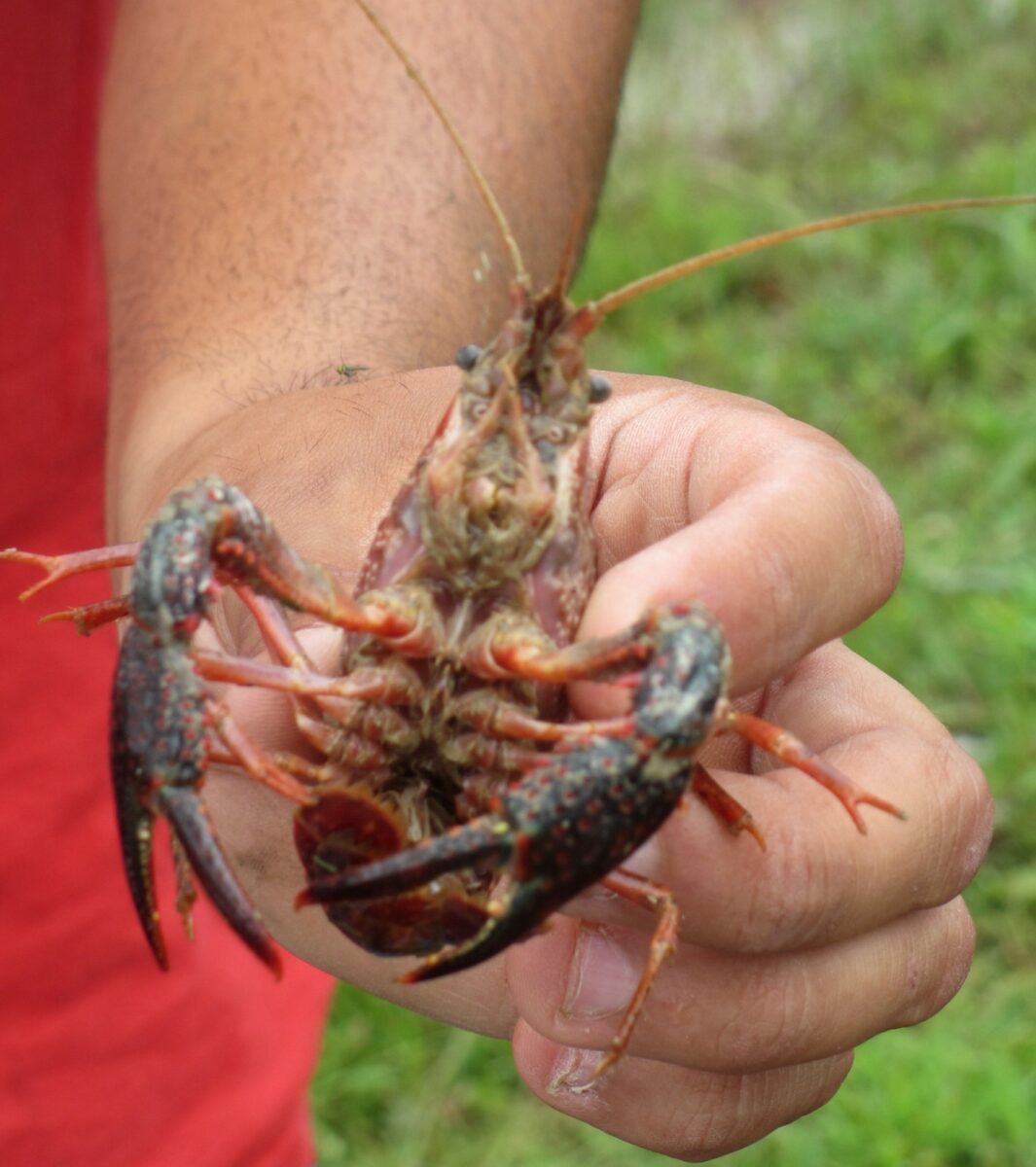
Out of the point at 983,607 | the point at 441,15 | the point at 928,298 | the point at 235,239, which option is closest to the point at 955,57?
the point at 928,298

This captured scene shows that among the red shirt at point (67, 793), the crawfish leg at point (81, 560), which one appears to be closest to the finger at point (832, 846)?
the crawfish leg at point (81, 560)

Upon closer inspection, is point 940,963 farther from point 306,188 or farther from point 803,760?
point 306,188

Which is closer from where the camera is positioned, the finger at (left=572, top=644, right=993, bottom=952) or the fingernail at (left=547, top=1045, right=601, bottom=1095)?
the finger at (left=572, top=644, right=993, bottom=952)

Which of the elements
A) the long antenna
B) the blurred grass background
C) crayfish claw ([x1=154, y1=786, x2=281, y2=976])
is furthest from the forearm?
the blurred grass background

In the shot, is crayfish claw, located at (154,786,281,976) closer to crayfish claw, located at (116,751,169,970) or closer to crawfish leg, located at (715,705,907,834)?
crayfish claw, located at (116,751,169,970)

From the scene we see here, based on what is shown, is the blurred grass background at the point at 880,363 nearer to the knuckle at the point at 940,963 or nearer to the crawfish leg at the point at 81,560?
the knuckle at the point at 940,963
